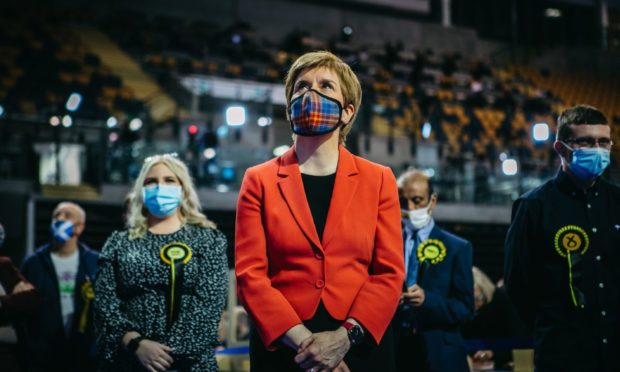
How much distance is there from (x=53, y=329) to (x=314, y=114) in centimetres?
282

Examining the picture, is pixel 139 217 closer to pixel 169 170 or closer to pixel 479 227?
pixel 169 170

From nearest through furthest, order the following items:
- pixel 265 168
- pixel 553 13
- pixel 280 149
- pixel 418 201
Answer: pixel 265 168 → pixel 418 201 → pixel 280 149 → pixel 553 13

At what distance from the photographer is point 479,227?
11305 mm

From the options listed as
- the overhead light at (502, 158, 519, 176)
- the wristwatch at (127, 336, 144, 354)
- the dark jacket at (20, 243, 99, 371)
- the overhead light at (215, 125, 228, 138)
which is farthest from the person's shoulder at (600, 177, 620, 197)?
the overhead light at (502, 158, 519, 176)

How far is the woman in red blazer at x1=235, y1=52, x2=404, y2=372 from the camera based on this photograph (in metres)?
1.78

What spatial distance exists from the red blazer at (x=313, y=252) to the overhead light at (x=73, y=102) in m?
8.70

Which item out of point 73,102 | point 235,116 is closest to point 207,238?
point 73,102

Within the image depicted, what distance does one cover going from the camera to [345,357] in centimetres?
179

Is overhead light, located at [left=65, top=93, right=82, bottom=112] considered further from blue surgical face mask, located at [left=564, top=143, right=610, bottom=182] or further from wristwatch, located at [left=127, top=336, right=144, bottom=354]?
blue surgical face mask, located at [left=564, top=143, right=610, bottom=182]

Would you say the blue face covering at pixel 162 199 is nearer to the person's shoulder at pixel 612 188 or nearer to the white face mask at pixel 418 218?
the white face mask at pixel 418 218

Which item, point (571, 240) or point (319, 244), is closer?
point (319, 244)

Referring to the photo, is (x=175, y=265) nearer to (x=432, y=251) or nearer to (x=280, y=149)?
(x=432, y=251)

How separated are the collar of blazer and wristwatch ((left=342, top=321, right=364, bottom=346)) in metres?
0.22

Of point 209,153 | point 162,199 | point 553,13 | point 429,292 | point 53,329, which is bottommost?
point 53,329
